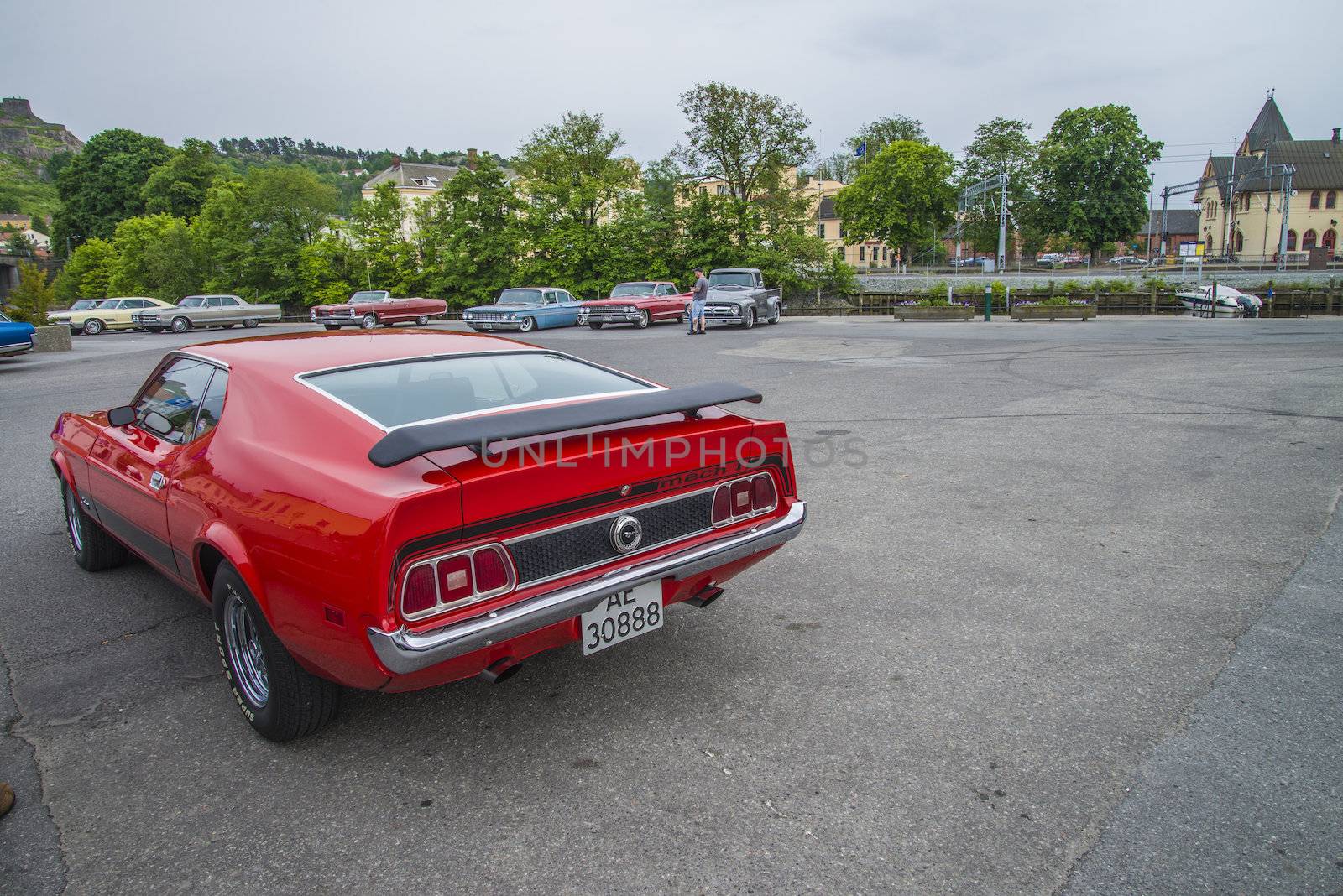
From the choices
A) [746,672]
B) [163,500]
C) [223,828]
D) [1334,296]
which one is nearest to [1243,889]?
[746,672]

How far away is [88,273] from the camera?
6475 centimetres

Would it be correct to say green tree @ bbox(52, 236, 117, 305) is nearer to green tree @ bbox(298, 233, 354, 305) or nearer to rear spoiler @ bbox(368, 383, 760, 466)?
green tree @ bbox(298, 233, 354, 305)

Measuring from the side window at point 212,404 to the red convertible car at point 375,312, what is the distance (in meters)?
30.7

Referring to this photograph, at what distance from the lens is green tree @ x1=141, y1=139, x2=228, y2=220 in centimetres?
7069

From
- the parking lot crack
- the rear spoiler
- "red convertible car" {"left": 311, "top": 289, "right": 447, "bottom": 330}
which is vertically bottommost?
the parking lot crack

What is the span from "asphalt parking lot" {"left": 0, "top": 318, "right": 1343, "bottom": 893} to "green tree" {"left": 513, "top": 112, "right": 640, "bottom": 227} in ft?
136

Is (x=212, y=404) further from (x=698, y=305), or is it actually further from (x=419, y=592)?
(x=698, y=305)

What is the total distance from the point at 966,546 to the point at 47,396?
1419cm

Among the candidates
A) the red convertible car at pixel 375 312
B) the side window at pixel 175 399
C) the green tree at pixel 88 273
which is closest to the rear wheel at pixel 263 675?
the side window at pixel 175 399

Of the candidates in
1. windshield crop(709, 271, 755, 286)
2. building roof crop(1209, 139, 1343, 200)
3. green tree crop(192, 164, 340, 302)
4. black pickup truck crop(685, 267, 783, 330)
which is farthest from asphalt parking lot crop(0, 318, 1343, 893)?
building roof crop(1209, 139, 1343, 200)

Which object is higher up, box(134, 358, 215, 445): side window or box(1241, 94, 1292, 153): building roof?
box(1241, 94, 1292, 153): building roof

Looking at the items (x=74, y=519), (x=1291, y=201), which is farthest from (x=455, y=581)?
(x=1291, y=201)

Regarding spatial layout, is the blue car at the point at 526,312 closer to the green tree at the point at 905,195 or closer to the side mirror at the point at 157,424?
the side mirror at the point at 157,424

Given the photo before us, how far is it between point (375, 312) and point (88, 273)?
4617cm
